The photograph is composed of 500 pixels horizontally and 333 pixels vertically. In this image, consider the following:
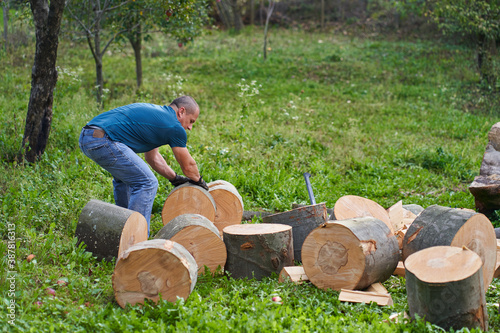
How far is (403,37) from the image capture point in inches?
814

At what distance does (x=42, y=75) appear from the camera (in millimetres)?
6109

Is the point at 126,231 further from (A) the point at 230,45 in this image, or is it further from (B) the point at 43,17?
(A) the point at 230,45

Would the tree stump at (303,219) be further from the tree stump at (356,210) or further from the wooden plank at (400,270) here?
the wooden plank at (400,270)

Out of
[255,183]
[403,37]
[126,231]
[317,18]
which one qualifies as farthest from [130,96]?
[317,18]

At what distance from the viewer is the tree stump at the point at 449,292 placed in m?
3.00

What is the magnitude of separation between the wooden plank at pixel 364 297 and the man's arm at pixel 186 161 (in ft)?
6.47

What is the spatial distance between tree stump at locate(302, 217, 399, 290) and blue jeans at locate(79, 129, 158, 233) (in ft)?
5.50

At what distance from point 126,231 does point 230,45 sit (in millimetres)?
15781

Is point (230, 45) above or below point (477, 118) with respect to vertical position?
above

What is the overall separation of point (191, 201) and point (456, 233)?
104 inches

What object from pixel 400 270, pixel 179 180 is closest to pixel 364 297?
pixel 400 270

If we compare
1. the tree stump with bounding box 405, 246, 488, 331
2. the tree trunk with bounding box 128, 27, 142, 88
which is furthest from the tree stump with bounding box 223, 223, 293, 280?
the tree trunk with bounding box 128, 27, 142, 88

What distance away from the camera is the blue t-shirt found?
4398 mm

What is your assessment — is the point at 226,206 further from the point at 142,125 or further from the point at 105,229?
the point at 105,229
